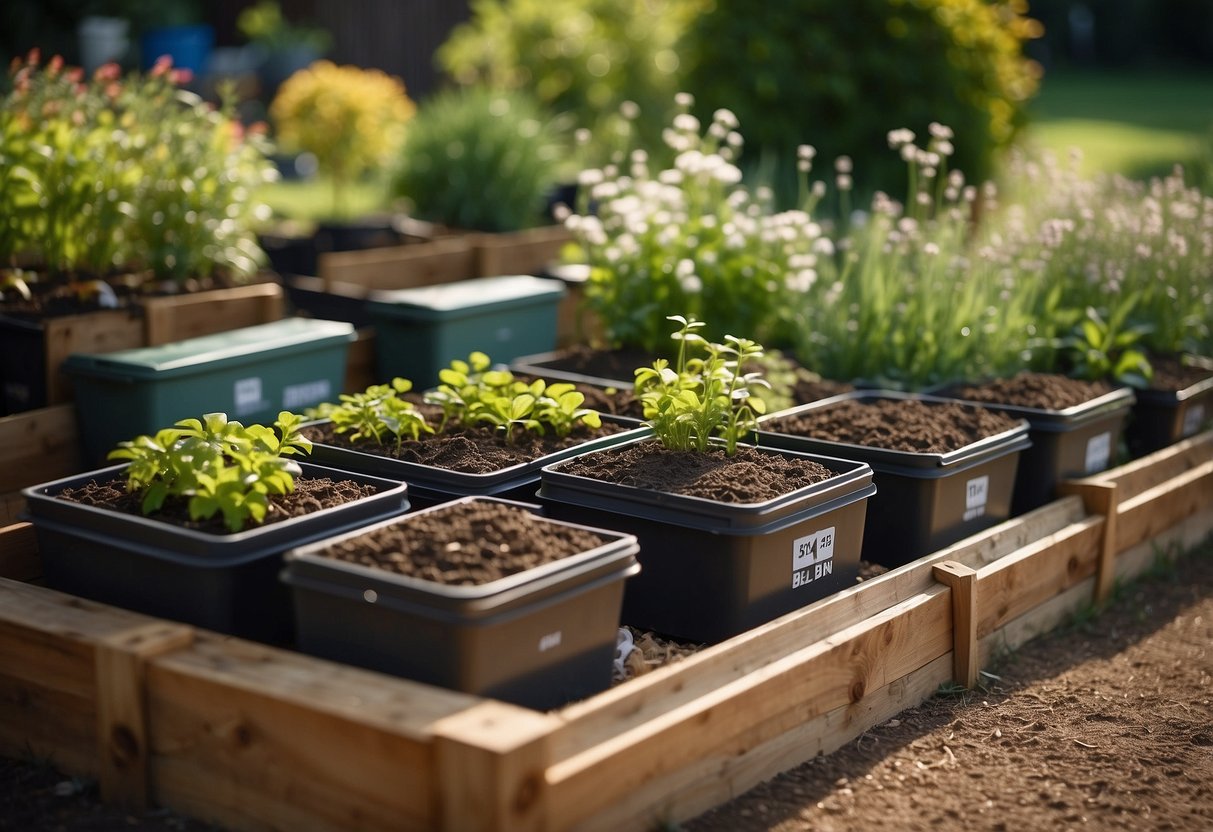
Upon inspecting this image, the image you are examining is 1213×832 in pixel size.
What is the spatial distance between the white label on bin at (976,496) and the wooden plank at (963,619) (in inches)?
12.3

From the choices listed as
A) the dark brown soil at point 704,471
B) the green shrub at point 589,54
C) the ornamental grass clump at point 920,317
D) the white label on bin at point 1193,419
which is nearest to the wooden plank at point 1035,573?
the dark brown soil at point 704,471

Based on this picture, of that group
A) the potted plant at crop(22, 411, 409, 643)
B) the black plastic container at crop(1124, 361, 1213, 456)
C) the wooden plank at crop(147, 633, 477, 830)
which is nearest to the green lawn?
the black plastic container at crop(1124, 361, 1213, 456)

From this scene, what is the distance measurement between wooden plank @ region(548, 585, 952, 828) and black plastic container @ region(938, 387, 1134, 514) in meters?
0.94

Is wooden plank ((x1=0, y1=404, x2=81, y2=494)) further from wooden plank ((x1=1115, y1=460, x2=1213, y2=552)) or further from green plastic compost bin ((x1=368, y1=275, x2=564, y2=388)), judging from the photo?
wooden plank ((x1=1115, y1=460, x2=1213, y2=552))

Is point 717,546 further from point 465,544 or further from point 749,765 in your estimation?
point 465,544

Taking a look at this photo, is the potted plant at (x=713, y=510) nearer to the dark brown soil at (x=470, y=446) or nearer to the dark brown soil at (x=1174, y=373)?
the dark brown soil at (x=470, y=446)

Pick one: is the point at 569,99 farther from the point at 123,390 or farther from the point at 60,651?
the point at 60,651

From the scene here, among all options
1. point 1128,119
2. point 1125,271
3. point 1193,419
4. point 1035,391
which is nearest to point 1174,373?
point 1193,419

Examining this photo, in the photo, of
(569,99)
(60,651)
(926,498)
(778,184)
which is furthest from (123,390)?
(569,99)

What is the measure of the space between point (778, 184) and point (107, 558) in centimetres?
490

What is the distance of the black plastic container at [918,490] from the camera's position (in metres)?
3.89

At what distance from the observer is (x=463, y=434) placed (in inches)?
152

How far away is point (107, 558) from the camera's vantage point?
3191mm

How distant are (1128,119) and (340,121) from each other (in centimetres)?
1289
